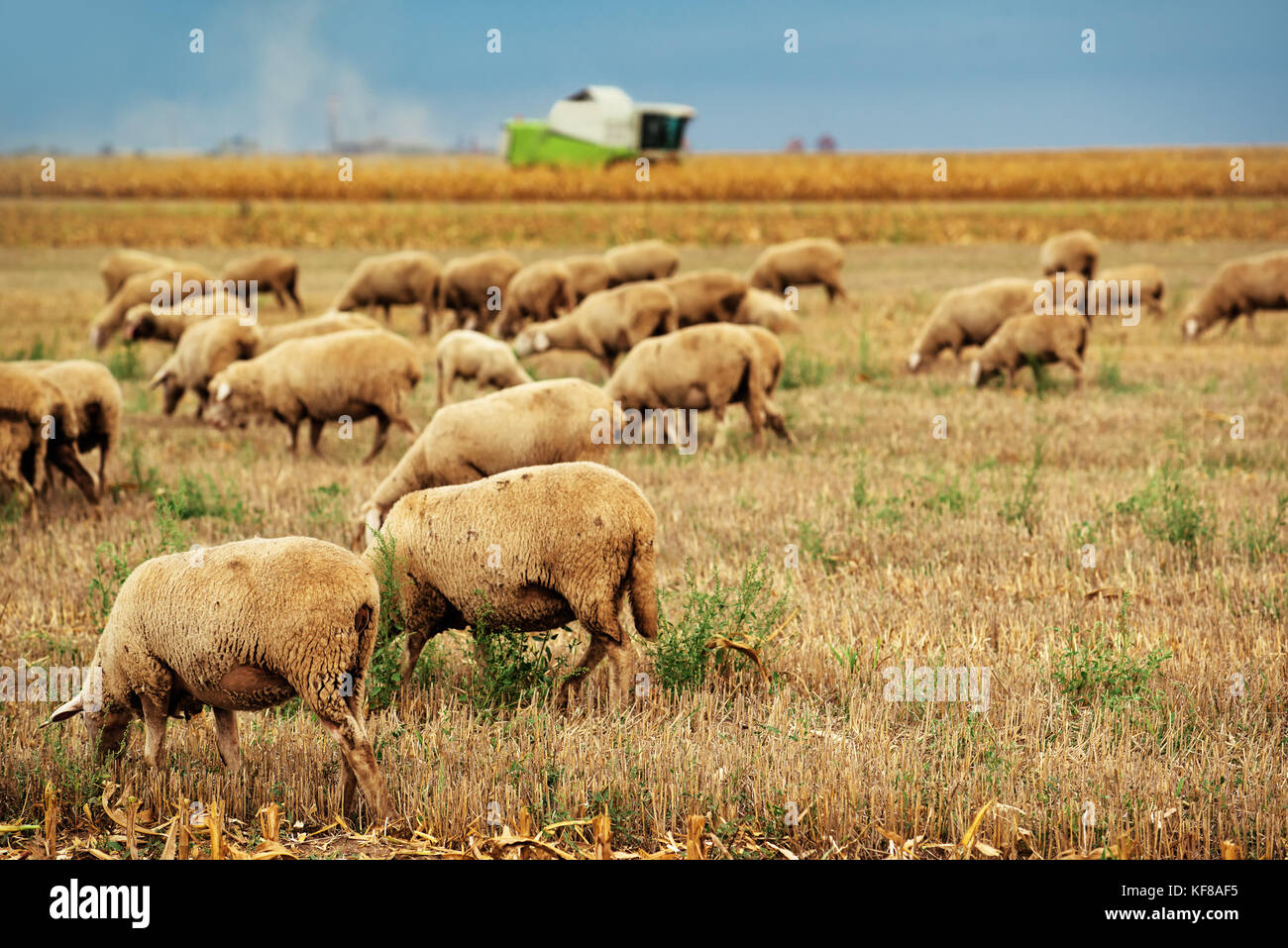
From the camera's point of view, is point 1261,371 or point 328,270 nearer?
point 1261,371

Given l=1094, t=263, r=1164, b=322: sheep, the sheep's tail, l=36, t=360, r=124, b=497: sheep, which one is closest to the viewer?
the sheep's tail

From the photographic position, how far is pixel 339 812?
4.75 metres

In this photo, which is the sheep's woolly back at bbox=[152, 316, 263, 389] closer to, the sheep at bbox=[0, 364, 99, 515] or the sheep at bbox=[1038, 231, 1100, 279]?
the sheep at bbox=[0, 364, 99, 515]

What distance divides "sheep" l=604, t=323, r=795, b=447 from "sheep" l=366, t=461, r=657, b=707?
5910mm

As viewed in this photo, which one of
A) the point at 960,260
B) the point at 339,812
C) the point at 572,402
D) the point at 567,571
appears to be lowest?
the point at 339,812

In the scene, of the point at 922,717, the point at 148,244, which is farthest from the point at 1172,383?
the point at 148,244

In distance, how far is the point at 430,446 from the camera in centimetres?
878

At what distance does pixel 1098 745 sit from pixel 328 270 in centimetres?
3024

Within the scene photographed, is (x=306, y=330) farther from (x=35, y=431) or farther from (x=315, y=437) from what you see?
(x=35, y=431)

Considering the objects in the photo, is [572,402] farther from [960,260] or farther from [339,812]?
[960,260]

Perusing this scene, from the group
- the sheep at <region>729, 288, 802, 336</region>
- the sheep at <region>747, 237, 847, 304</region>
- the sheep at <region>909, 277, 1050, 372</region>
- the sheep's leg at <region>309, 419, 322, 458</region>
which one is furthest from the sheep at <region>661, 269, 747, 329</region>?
the sheep's leg at <region>309, 419, 322, 458</region>

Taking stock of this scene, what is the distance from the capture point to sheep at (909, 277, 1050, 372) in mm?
16906

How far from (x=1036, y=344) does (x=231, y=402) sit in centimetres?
983

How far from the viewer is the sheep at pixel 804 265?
2472 centimetres
